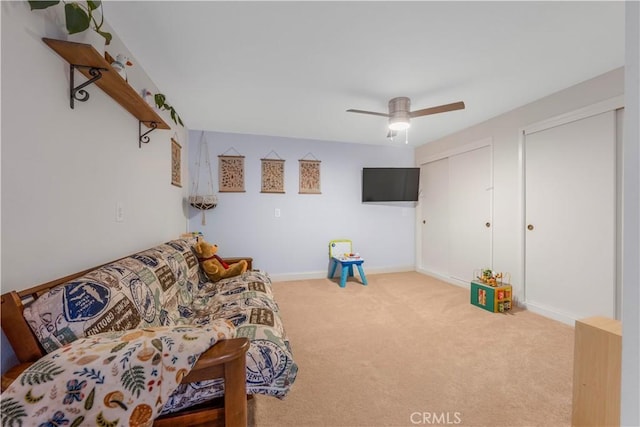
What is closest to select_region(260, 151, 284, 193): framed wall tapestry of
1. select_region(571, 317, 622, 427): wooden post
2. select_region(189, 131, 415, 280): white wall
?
select_region(189, 131, 415, 280): white wall

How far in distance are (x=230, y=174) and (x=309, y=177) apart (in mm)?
1170

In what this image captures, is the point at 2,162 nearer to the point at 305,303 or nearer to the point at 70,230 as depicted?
the point at 70,230

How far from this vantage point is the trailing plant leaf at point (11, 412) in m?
0.64

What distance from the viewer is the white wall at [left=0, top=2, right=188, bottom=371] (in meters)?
0.88

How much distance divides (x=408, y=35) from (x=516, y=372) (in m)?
2.33

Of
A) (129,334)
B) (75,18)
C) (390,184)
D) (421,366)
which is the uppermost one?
(75,18)

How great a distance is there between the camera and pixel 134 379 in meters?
0.73

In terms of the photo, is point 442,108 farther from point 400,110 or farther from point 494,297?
point 494,297

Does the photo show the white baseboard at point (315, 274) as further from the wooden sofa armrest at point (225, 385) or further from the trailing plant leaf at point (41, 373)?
the trailing plant leaf at point (41, 373)

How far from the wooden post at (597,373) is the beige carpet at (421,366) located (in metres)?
0.17

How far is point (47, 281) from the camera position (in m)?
1.04

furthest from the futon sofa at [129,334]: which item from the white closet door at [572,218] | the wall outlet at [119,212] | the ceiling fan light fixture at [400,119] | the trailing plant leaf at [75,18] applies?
the white closet door at [572,218]

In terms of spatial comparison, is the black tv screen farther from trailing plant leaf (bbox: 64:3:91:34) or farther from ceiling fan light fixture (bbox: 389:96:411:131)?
trailing plant leaf (bbox: 64:3:91:34)

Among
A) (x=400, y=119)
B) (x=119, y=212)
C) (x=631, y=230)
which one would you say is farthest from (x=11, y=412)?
(x=400, y=119)
